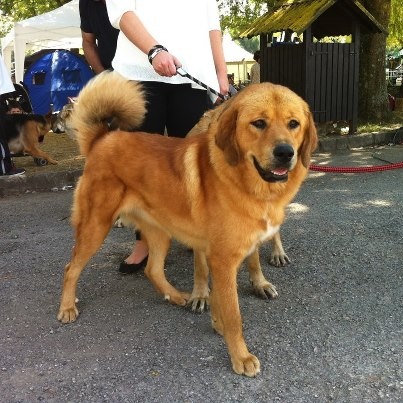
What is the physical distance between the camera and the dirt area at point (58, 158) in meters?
8.07

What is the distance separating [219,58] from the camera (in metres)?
3.74

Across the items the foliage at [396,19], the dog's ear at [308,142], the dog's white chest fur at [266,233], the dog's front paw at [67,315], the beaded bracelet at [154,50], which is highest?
the foliage at [396,19]

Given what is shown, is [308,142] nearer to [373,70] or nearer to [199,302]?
[199,302]

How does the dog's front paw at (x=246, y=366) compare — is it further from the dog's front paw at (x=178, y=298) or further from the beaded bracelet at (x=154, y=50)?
the beaded bracelet at (x=154, y=50)

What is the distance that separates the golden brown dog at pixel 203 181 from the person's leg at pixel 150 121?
0.73 ft

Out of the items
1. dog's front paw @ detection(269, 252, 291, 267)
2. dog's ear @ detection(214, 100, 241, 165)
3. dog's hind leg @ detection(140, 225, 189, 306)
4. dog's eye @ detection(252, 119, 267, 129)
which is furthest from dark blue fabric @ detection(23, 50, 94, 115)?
dog's eye @ detection(252, 119, 267, 129)

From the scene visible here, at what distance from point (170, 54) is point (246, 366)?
1.84 metres

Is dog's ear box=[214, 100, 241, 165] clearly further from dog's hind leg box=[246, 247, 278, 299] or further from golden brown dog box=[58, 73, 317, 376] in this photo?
dog's hind leg box=[246, 247, 278, 299]

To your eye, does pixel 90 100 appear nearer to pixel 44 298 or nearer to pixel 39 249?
pixel 44 298

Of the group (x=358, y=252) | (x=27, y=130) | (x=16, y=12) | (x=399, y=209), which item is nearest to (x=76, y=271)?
(x=358, y=252)

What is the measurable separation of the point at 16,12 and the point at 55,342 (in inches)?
1132

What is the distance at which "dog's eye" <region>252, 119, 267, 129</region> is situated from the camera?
8.23 feet

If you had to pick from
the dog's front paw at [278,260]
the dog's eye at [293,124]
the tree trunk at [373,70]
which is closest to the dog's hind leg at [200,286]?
the dog's front paw at [278,260]

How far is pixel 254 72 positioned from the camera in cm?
1402
